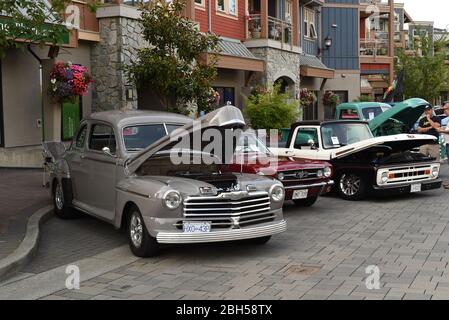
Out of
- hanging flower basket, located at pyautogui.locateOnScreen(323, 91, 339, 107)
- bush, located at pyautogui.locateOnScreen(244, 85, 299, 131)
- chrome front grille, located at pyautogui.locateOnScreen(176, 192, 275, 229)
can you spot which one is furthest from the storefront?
hanging flower basket, located at pyautogui.locateOnScreen(323, 91, 339, 107)

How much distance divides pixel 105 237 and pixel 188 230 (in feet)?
7.18

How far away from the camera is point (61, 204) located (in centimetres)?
952

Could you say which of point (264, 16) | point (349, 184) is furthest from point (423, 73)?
point (349, 184)

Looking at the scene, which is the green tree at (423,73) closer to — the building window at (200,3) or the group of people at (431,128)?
the building window at (200,3)

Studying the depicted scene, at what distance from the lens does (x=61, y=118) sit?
1598cm

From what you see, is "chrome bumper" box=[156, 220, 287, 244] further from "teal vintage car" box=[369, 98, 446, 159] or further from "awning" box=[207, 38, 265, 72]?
"awning" box=[207, 38, 265, 72]

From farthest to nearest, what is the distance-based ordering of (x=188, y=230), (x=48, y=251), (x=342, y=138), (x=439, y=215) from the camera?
(x=342, y=138), (x=439, y=215), (x=48, y=251), (x=188, y=230)

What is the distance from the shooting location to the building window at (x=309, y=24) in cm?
3166

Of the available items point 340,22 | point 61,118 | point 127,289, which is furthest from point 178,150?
point 340,22

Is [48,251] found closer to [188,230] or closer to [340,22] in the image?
[188,230]

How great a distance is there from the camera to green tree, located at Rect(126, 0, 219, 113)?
12.6m

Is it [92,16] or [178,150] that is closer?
[178,150]

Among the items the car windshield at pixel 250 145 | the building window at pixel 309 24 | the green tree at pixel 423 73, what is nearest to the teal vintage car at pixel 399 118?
the car windshield at pixel 250 145

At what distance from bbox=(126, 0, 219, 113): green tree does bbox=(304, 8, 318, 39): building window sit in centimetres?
1969
